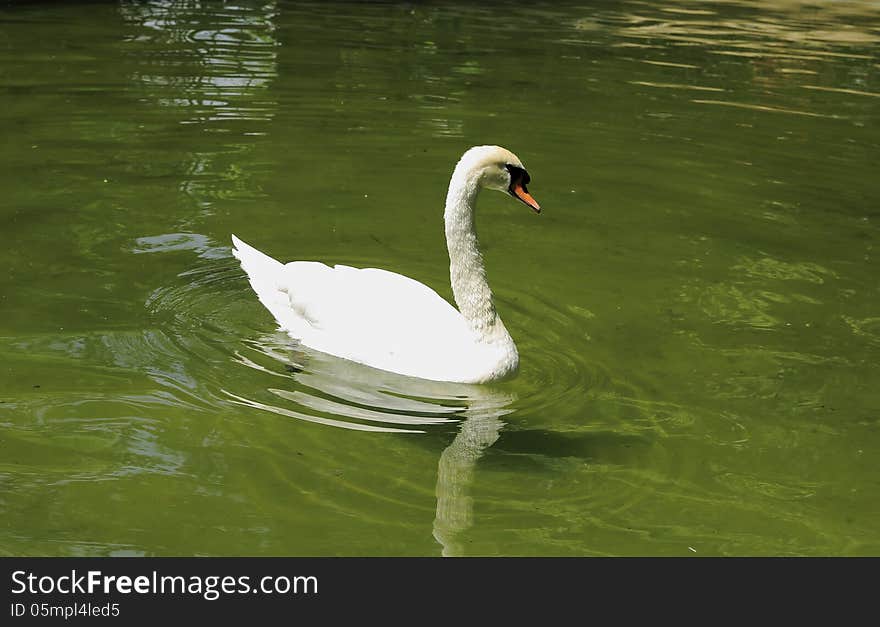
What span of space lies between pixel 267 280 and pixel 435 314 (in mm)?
1257

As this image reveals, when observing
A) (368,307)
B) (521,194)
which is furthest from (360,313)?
(521,194)

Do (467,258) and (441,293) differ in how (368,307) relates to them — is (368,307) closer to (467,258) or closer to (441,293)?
(467,258)

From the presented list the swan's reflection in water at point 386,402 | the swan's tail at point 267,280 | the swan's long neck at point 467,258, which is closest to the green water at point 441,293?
the swan's reflection in water at point 386,402

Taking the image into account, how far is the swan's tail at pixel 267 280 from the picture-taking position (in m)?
7.13

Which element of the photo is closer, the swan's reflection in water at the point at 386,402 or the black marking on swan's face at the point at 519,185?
the swan's reflection in water at the point at 386,402

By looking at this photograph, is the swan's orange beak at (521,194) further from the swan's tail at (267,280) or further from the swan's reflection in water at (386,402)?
the swan's tail at (267,280)

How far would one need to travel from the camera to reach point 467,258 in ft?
21.7

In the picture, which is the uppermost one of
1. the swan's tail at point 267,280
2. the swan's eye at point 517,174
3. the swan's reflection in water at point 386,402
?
the swan's eye at point 517,174

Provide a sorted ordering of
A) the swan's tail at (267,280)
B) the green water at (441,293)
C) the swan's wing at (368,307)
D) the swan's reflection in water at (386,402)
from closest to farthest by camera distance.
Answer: the green water at (441,293), the swan's reflection in water at (386,402), the swan's wing at (368,307), the swan's tail at (267,280)

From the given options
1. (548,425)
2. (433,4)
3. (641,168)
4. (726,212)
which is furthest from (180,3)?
(548,425)

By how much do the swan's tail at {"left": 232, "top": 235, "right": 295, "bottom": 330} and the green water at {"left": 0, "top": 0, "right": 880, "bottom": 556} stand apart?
5.4 inches

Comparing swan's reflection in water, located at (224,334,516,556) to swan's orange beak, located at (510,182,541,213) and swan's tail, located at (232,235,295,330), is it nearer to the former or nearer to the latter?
swan's tail, located at (232,235,295,330)

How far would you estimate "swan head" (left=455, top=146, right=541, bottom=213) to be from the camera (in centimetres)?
649

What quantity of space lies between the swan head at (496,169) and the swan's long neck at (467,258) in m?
0.03
